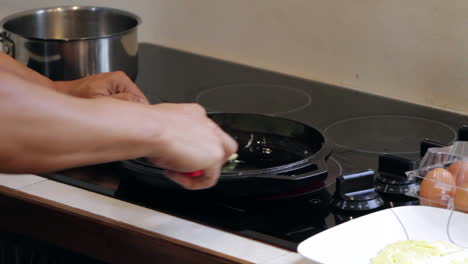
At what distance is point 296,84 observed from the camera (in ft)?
6.15

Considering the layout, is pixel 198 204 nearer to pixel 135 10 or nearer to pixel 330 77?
pixel 330 77

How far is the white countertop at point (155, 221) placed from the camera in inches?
43.3

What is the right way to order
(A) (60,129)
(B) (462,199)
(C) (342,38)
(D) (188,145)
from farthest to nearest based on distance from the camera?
(C) (342,38), (B) (462,199), (D) (188,145), (A) (60,129)

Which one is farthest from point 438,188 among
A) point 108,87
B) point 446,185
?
point 108,87

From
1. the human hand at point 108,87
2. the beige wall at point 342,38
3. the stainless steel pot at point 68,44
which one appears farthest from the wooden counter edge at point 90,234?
the beige wall at point 342,38

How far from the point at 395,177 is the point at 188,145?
0.48m

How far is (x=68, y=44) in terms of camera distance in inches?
63.6

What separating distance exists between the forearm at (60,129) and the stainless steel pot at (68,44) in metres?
0.78

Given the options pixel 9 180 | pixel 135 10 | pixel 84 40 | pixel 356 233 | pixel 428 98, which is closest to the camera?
pixel 356 233

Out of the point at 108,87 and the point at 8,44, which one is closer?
the point at 108,87

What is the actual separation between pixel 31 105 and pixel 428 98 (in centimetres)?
114

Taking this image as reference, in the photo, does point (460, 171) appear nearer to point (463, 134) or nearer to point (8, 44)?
point (463, 134)

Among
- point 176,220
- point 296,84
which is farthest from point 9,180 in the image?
point 296,84

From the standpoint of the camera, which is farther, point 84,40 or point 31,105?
point 84,40
